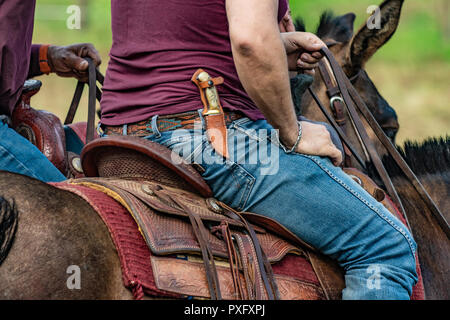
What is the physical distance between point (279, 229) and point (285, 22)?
1.28 metres

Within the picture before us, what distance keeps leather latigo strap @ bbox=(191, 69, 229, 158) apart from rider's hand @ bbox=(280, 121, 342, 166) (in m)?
0.26

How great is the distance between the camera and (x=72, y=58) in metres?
4.22

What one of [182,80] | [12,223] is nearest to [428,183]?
[182,80]

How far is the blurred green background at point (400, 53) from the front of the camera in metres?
13.6

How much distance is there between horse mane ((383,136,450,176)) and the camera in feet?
10.7

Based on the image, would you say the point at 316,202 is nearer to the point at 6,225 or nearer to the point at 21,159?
the point at 6,225

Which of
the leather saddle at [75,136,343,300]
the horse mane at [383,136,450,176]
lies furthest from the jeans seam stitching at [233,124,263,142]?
the horse mane at [383,136,450,176]

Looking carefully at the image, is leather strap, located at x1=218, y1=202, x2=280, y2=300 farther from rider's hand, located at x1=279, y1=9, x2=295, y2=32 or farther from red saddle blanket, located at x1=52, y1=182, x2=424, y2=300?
rider's hand, located at x1=279, y1=9, x2=295, y2=32

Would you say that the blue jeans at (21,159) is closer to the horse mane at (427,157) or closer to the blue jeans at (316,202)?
the blue jeans at (316,202)
